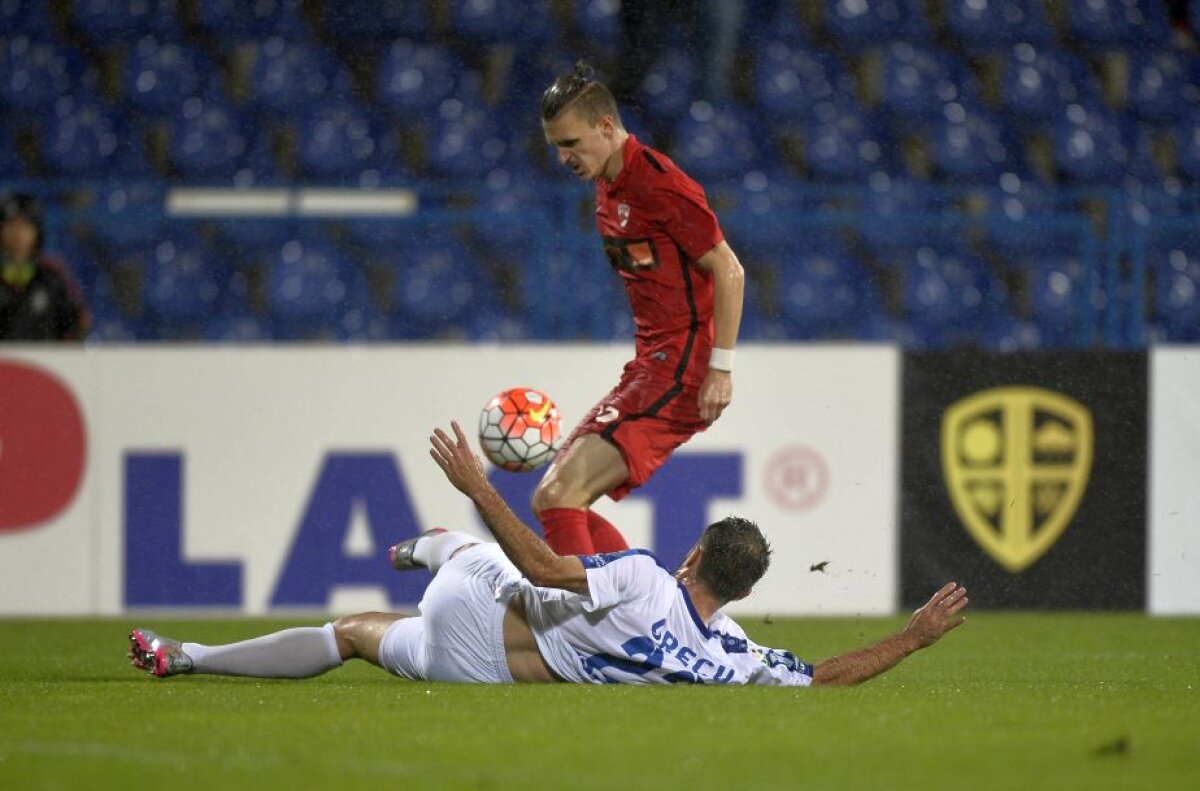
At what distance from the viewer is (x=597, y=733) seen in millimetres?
4625

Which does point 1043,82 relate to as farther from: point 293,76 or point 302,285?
point 302,285

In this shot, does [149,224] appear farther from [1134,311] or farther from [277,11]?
[1134,311]

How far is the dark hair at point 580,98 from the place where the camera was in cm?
612

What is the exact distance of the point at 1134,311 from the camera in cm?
1016

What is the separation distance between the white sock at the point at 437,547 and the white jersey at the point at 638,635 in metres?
0.37

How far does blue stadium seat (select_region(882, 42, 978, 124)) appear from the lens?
12.7 meters

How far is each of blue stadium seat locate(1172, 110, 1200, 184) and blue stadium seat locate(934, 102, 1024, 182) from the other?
103 centimetres

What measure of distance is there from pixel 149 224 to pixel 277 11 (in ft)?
8.53

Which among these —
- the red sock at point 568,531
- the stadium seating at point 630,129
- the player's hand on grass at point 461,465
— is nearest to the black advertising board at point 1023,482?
the stadium seating at point 630,129

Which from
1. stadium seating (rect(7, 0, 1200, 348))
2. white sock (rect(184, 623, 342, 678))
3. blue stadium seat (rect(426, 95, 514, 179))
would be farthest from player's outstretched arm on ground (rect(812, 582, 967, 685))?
blue stadium seat (rect(426, 95, 514, 179))

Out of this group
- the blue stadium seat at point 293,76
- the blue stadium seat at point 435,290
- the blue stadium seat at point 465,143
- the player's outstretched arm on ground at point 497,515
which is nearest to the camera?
the player's outstretched arm on ground at point 497,515

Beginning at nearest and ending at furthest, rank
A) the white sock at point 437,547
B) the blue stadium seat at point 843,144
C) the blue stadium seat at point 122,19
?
1. the white sock at point 437,547
2. the blue stadium seat at point 122,19
3. the blue stadium seat at point 843,144

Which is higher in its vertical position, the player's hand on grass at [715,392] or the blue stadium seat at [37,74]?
the blue stadium seat at [37,74]

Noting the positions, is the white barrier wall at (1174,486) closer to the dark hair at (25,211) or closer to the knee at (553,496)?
the knee at (553,496)
